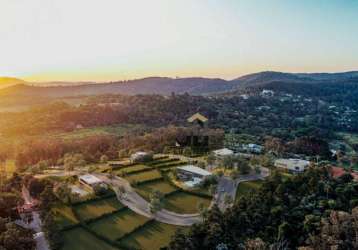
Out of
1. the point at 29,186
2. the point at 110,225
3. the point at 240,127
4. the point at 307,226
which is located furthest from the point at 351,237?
the point at 240,127

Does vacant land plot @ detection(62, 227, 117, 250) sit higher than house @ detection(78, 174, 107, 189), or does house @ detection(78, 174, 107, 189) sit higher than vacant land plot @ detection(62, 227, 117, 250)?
house @ detection(78, 174, 107, 189)

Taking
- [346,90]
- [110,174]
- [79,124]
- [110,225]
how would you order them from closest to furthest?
[110,225] → [110,174] → [79,124] → [346,90]

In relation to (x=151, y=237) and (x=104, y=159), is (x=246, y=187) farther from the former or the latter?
(x=104, y=159)

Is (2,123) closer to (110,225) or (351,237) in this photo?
(110,225)

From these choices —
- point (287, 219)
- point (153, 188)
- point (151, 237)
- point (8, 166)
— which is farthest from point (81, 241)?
point (8, 166)

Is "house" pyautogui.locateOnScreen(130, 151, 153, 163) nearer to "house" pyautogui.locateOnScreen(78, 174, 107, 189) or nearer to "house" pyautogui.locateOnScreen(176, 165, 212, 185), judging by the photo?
"house" pyautogui.locateOnScreen(176, 165, 212, 185)

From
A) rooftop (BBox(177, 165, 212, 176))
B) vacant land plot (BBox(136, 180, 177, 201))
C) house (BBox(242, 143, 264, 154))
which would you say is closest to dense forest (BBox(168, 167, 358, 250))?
rooftop (BBox(177, 165, 212, 176))
